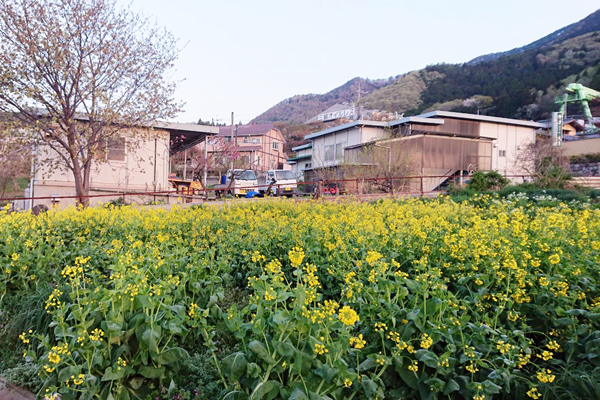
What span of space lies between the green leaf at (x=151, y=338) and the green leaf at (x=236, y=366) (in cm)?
47

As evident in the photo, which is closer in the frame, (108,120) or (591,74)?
(108,120)

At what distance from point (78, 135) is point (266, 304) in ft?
39.0

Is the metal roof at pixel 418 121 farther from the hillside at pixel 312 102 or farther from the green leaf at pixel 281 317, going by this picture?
the hillside at pixel 312 102

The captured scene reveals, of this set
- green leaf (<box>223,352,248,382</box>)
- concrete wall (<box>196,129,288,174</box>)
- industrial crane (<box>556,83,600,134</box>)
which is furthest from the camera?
concrete wall (<box>196,129,288,174</box>)

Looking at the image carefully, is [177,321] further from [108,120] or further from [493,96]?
[493,96]

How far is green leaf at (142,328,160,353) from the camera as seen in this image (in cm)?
228

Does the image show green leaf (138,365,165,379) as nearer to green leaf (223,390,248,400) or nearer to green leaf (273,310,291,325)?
green leaf (223,390,248,400)

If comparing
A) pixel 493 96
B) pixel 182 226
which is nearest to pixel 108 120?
pixel 182 226

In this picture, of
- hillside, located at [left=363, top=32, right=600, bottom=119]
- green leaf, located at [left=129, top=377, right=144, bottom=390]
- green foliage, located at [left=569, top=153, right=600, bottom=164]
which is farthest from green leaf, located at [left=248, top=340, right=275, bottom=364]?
hillside, located at [left=363, top=32, right=600, bottom=119]

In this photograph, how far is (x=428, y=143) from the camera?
1112 inches

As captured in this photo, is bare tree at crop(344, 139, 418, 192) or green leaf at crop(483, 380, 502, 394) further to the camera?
bare tree at crop(344, 139, 418, 192)

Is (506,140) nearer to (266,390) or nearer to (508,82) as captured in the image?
(266,390)

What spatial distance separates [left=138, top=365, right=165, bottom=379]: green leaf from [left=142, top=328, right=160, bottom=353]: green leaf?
7.8 inches

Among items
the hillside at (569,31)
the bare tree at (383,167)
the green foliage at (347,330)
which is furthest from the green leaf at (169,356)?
the hillside at (569,31)
